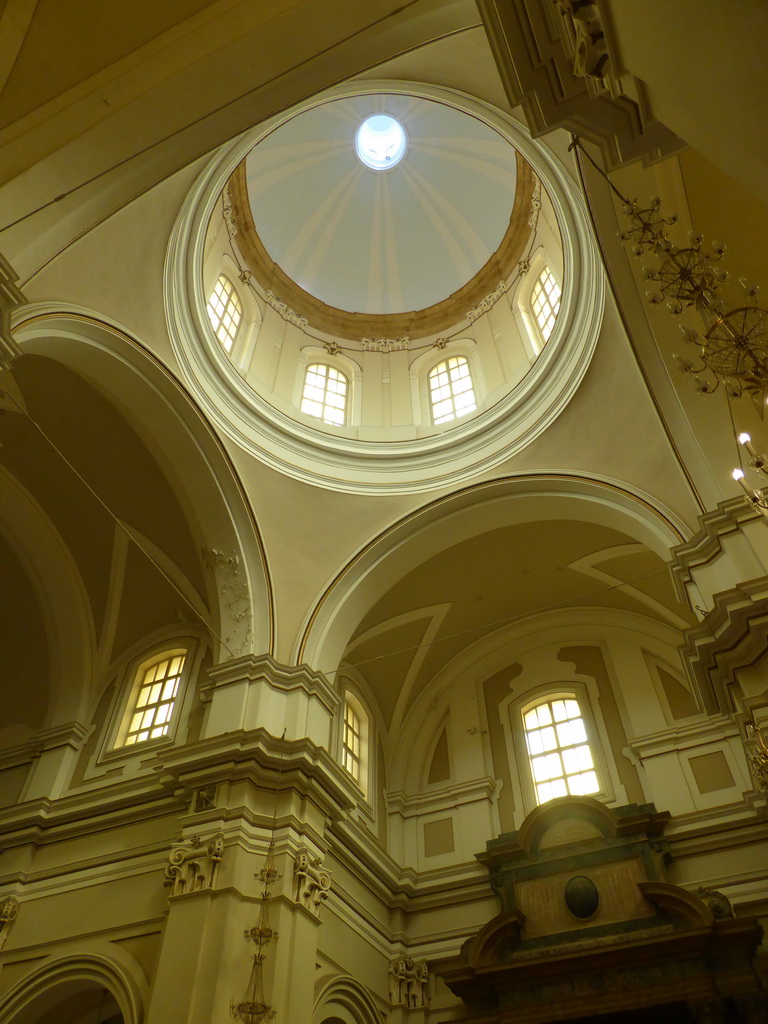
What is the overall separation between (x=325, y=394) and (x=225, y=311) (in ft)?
7.47

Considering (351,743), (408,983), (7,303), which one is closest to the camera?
(7,303)

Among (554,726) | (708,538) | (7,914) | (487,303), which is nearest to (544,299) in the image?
(487,303)

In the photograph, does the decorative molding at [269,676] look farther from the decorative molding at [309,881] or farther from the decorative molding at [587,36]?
the decorative molding at [587,36]

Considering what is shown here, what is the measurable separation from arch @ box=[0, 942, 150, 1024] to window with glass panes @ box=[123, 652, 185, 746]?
294 centimetres

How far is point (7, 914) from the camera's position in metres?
8.70

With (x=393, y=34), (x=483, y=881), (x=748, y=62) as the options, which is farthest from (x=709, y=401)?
(x=483, y=881)

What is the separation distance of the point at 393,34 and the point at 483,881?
10260mm

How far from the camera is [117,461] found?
422 inches

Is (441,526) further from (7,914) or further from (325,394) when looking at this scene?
(7,914)

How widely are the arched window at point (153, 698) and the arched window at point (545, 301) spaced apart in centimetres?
780

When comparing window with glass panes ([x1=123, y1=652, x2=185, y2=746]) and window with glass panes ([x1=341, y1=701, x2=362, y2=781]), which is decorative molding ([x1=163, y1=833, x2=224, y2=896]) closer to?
window with glass panes ([x1=123, y1=652, x2=185, y2=746])

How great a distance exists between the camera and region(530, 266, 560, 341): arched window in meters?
12.0

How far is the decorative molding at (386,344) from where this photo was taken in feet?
48.1

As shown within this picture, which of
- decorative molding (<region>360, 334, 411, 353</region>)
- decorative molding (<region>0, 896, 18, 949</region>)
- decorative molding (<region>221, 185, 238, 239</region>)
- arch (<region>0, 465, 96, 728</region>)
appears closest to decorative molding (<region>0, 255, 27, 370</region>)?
arch (<region>0, 465, 96, 728</region>)
